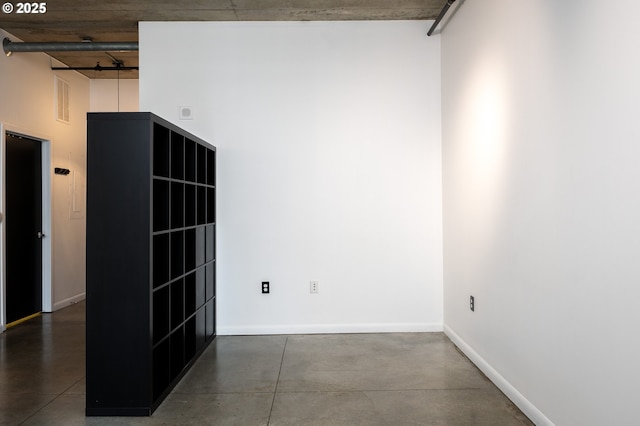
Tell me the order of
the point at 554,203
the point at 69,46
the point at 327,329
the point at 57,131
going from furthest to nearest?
1. the point at 57,131
2. the point at 69,46
3. the point at 327,329
4. the point at 554,203

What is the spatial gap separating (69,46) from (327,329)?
4.02m

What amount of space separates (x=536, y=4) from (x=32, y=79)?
5154 millimetres

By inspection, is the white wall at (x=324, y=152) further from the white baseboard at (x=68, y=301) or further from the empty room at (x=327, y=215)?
the white baseboard at (x=68, y=301)

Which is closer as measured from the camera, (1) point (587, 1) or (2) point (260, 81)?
(1) point (587, 1)

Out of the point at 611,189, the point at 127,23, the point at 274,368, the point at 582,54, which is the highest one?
the point at 127,23

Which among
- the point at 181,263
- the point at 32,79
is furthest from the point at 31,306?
the point at 181,263

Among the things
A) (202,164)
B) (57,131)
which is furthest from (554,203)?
(57,131)

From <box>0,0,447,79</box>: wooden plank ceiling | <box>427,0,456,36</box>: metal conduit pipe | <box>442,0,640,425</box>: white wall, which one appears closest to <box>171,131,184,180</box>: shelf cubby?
<box>0,0,447,79</box>: wooden plank ceiling

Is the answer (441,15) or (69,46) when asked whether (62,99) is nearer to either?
(69,46)

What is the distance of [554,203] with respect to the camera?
2.13 metres

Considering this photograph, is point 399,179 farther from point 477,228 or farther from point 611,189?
point 611,189

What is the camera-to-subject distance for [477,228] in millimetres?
3191

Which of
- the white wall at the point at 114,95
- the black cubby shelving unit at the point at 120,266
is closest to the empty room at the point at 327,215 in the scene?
the black cubby shelving unit at the point at 120,266

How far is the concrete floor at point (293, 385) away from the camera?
2424 mm
